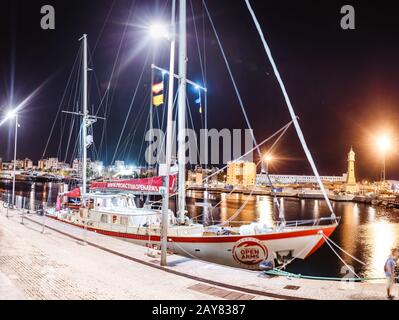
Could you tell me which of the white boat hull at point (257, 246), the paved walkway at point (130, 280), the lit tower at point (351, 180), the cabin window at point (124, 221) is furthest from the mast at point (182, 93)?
the lit tower at point (351, 180)

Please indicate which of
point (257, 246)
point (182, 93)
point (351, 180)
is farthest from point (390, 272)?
point (351, 180)

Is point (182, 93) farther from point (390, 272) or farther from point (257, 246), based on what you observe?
point (390, 272)

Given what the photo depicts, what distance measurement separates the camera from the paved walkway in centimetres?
948

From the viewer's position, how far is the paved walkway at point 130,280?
948cm

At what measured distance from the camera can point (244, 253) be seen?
17.7m

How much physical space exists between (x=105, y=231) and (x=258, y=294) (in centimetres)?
1526

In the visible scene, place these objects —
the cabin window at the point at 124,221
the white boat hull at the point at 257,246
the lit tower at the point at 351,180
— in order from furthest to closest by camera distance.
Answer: the lit tower at the point at 351,180
the cabin window at the point at 124,221
the white boat hull at the point at 257,246

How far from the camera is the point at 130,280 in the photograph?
10.8 metres

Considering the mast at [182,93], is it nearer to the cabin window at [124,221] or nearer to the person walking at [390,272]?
the cabin window at [124,221]

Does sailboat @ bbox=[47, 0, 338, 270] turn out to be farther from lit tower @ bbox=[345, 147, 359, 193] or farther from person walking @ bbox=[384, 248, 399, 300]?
lit tower @ bbox=[345, 147, 359, 193]

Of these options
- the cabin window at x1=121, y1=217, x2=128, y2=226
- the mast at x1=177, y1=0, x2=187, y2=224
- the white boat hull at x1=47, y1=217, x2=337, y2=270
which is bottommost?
the white boat hull at x1=47, y1=217, x2=337, y2=270

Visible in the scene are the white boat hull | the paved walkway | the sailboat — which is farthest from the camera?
the sailboat

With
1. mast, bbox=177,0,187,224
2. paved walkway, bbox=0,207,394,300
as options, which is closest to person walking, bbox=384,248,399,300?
paved walkway, bbox=0,207,394,300
